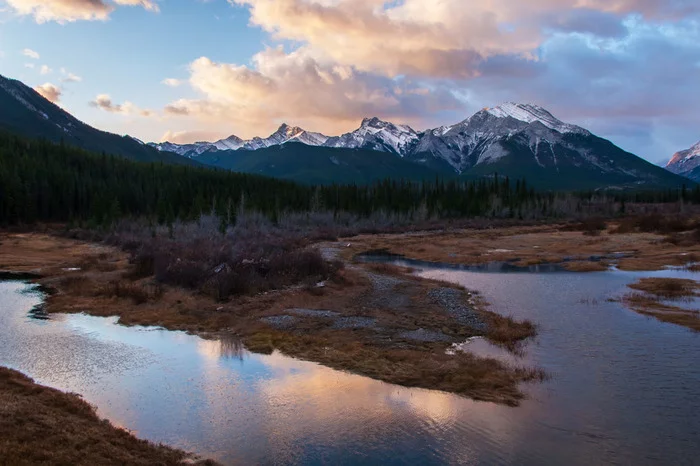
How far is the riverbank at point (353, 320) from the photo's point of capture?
2189cm

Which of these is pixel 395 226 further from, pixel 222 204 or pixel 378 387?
pixel 378 387

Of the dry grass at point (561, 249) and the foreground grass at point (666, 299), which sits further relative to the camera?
the dry grass at point (561, 249)

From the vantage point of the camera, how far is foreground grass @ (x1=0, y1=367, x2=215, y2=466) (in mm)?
12664

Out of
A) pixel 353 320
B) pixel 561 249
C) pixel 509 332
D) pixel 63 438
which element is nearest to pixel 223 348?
pixel 353 320

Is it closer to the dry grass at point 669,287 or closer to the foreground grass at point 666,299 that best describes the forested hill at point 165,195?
the dry grass at point 669,287

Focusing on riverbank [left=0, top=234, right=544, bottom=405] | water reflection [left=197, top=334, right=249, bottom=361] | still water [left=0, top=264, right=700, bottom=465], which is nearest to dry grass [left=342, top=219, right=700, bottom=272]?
riverbank [left=0, top=234, right=544, bottom=405]

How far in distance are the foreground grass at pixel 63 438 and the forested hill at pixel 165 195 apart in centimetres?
9535

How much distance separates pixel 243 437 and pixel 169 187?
483ft

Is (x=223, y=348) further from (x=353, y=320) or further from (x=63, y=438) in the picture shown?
(x=63, y=438)

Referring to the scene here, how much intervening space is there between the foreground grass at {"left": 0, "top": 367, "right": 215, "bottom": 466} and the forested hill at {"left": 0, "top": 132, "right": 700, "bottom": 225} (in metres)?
95.3

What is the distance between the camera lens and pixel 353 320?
102 feet

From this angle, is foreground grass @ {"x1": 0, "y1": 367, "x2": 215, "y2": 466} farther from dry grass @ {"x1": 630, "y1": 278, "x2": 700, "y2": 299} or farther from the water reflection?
dry grass @ {"x1": 630, "y1": 278, "x2": 700, "y2": 299}

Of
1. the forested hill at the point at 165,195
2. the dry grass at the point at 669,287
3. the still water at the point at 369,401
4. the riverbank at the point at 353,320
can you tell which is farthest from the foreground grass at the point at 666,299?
the forested hill at the point at 165,195

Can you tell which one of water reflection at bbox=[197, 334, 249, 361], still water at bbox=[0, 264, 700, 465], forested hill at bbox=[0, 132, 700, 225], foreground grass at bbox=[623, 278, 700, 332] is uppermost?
forested hill at bbox=[0, 132, 700, 225]
